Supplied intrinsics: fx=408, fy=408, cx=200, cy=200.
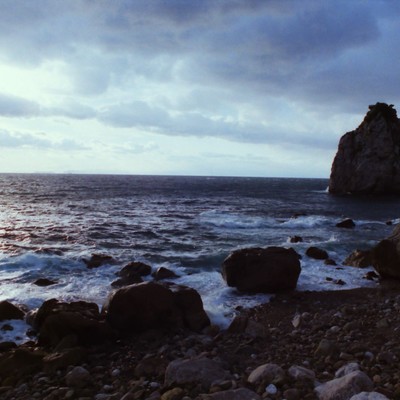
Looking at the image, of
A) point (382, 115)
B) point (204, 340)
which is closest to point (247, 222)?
point (204, 340)

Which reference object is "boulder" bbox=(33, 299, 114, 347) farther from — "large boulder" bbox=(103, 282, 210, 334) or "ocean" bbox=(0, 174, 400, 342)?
"ocean" bbox=(0, 174, 400, 342)

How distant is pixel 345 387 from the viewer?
6168 mm

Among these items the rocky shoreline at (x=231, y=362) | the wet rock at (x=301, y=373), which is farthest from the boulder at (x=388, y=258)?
the wet rock at (x=301, y=373)

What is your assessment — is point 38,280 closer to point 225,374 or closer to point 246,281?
point 246,281

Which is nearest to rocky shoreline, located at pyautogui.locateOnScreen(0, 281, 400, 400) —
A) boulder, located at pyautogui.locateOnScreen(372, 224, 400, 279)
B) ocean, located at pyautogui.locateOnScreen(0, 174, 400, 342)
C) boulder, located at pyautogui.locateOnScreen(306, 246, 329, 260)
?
ocean, located at pyautogui.locateOnScreen(0, 174, 400, 342)

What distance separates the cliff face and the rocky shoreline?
205 feet

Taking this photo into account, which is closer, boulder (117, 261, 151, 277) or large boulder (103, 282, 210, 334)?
large boulder (103, 282, 210, 334)

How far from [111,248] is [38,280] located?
24.8 feet

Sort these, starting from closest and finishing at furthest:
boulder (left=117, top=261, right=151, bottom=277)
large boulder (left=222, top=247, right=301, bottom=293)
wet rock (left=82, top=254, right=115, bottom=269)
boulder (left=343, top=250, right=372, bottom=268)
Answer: large boulder (left=222, top=247, right=301, bottom=293) → boulder (left=117, top=261, right=151, bottom=277) → boulder (left=343, top=250, right=372, bottom=268) → wet rock (left=82, top=254, right=115, bottom=269)

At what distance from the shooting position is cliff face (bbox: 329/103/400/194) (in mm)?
68000

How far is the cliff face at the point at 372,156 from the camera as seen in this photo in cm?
6800

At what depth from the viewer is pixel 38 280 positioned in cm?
1564

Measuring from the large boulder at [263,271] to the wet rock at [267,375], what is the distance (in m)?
7.07

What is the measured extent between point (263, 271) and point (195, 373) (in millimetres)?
7591
